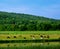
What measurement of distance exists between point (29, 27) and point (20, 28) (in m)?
4.29

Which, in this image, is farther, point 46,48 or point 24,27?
point 24,27

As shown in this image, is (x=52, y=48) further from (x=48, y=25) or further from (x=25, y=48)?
(x=48, y=25)

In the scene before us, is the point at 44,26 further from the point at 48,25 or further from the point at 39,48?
the point at 39,48

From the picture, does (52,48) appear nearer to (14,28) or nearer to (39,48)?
(39,48)

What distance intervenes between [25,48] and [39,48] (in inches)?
72.6

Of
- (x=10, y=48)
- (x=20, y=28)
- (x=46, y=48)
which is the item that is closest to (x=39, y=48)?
(x=46, y=48)

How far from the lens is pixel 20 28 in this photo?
279 feet

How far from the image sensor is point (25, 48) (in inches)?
1362

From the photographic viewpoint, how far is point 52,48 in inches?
1318

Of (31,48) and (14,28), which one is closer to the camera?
(31,48)

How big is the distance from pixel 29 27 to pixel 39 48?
179ft

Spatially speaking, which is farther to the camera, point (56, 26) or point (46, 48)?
point (56, 26)

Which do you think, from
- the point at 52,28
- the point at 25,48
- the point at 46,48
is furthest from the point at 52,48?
the point at 52,28

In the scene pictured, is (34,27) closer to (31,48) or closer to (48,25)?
(48,25)
